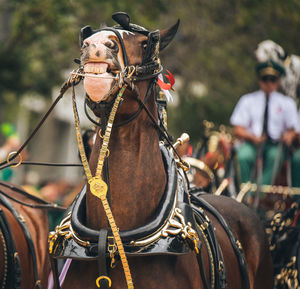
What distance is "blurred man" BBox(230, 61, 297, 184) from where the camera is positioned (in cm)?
838

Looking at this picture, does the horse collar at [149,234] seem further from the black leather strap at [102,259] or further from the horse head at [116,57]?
the horse head at [116,57]

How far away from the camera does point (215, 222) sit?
16.7 ft

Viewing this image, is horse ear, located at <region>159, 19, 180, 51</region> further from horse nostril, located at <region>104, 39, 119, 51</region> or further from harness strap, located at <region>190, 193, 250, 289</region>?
harness strap, located at <region>190, 193, 250, 289</region>

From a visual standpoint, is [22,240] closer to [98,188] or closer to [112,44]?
[98,188]

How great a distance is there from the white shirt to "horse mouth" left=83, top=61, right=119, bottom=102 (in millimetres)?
4880

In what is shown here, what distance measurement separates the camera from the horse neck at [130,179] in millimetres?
4023

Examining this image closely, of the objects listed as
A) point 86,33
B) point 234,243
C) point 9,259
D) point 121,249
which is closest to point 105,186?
point 121,249

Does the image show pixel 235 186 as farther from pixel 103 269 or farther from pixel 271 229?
pixel 103 269

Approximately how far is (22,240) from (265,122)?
11.8 feet

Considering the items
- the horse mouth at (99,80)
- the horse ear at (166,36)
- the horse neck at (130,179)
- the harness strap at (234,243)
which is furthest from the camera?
the harness strap at (234,243)

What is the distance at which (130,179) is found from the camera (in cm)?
405

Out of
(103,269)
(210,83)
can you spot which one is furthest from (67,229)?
(210,83)

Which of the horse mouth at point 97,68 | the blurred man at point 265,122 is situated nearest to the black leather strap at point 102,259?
the horse mouth at point 97,68

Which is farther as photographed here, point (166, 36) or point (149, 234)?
point (166, 36)
